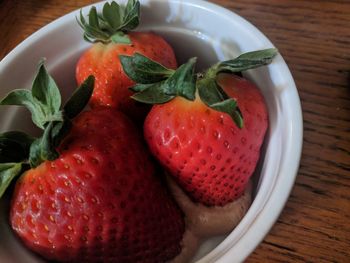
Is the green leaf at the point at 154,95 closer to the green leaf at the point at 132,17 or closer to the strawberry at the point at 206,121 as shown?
the strawberry at the point at 206,121

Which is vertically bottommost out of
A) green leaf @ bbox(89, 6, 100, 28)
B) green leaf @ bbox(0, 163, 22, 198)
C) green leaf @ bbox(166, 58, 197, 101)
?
green leaf @ bbox(0, 163, 22, 198)

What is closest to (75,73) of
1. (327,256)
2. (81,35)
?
(81,35)

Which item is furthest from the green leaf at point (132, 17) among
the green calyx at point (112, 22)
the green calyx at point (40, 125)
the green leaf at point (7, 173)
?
the green leaf at point (7, 173)

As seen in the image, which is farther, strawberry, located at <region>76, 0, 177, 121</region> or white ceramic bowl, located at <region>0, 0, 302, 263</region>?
strawberry, located at <region>76, 0, 177, 121</region>

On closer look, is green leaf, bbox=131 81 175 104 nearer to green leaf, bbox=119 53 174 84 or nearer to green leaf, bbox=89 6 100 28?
green leaf, bbox=119 53 174 84

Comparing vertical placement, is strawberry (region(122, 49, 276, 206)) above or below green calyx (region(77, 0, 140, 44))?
below

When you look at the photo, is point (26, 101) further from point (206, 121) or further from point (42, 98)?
point (206, 121)

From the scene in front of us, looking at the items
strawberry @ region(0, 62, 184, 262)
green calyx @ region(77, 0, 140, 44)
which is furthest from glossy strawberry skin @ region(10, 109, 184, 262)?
green calyx @ region(77, 0, 140, 44)

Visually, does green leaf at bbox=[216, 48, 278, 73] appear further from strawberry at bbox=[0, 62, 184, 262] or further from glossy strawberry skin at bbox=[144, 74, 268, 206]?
strawberry at bbox=[0, 62, 184, 262]
